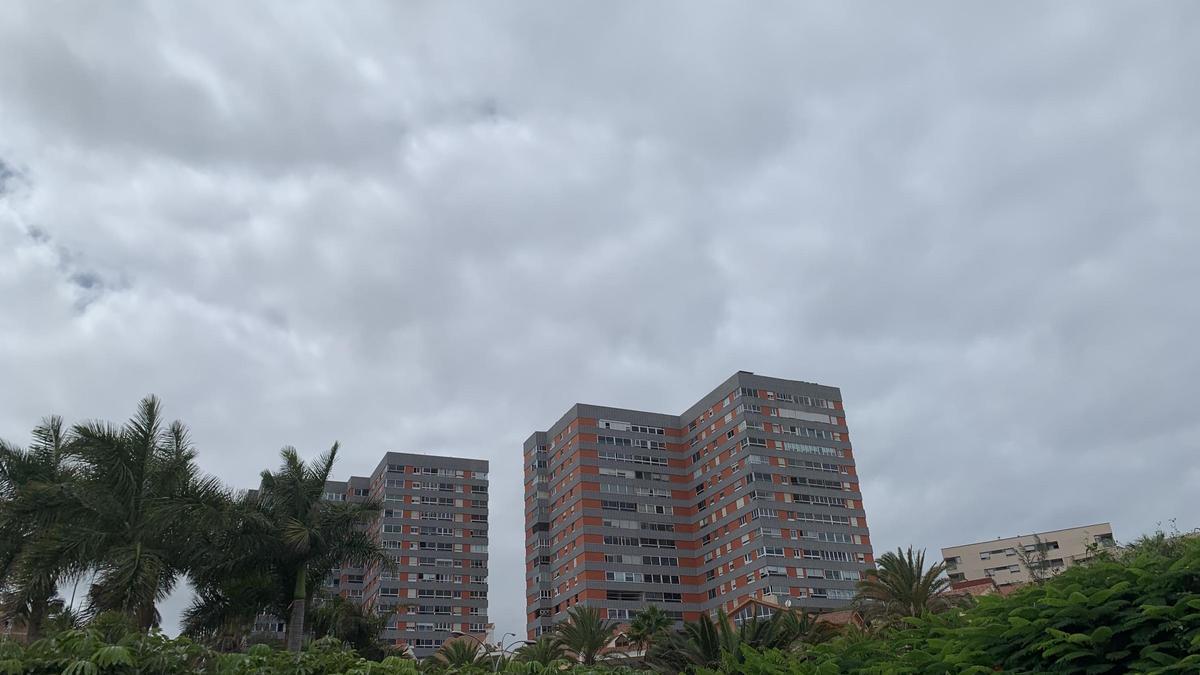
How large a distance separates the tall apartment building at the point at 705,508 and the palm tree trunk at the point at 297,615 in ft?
215

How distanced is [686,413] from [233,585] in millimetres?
85900

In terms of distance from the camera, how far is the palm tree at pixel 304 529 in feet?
95.5

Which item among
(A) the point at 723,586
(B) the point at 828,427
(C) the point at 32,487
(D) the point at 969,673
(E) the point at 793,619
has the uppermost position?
(B) the point at 828,427

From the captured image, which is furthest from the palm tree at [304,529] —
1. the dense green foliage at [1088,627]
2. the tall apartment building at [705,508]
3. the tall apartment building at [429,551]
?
the tall apartment building at [429,551]

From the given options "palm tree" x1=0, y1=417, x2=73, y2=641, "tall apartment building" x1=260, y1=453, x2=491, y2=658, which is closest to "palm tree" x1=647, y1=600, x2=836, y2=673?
"palm tree" x1=0, y1=417, x2=73, y2=641

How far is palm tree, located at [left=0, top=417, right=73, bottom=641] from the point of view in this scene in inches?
950

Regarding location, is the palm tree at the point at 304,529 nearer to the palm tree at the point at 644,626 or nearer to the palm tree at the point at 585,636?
the palm tree at the point at 585,636

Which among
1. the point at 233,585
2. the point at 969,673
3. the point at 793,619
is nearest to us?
the point at 969,673

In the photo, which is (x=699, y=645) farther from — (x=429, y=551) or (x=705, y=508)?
(x=429, y=551)

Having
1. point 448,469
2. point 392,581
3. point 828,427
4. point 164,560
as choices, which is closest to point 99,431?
point 164,560

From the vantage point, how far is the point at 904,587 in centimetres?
4397

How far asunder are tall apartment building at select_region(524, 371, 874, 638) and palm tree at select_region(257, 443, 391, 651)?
63.6m

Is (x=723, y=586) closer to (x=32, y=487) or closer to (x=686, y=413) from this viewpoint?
(x=686, y=413)

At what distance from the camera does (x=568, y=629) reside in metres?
49.8
